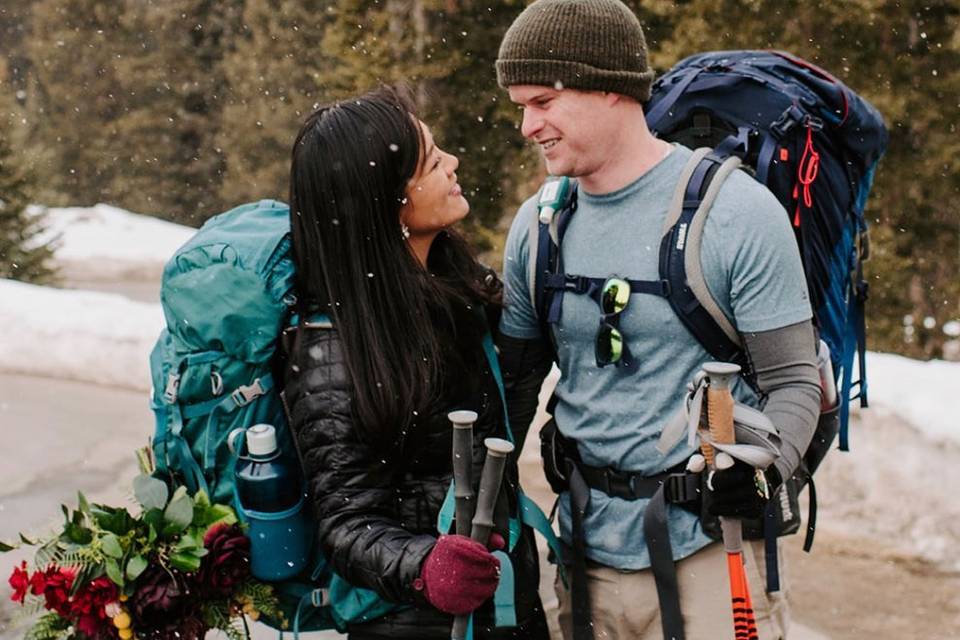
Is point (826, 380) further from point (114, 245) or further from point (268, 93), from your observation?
point (268, 93)

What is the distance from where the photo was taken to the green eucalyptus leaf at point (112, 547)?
2421mm

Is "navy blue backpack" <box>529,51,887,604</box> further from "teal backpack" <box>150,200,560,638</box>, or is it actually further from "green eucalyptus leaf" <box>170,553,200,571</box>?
"green eucalyptus leaf" <box>170,553,200,571</box>

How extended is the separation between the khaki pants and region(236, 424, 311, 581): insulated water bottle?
83 centimetres

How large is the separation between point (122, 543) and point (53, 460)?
5.66 m

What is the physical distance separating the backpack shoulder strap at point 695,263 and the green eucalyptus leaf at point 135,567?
137 centimetres

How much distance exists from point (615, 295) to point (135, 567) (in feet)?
4.25

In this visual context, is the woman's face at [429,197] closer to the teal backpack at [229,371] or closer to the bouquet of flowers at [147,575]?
the teal backpack at [229,371]

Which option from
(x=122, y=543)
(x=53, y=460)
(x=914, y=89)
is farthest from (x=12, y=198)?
(x=122, y=543)

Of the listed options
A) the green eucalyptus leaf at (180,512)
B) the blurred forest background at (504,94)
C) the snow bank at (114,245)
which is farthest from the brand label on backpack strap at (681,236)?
the snow bank at (114,245)

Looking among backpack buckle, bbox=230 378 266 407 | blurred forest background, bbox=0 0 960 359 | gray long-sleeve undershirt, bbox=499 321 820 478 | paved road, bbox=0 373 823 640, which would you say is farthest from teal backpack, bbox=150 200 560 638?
paved road, bbox=0 373 823 640

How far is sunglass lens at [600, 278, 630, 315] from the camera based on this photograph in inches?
103

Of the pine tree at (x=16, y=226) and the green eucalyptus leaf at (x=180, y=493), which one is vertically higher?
the green eucalyptus leaf at (x=180, y=493)

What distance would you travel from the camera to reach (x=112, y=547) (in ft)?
7.95

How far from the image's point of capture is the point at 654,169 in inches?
106
